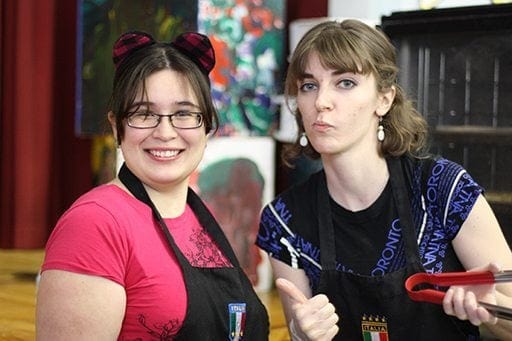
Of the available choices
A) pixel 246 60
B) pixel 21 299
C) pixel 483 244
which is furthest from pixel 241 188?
pixel 483 244

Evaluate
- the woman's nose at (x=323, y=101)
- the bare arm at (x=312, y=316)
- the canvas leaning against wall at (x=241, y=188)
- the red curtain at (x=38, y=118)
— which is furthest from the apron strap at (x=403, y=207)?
the red curtain at (x=38, y=118)

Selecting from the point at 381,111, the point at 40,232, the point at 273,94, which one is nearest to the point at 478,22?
the point at 381,111

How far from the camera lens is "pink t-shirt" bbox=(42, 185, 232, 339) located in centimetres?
136

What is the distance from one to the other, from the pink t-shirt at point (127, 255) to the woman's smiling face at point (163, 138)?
61 millimetres

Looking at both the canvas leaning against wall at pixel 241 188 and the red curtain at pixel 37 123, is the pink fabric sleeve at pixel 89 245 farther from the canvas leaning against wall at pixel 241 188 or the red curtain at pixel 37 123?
the red curtain at pixel 37 123

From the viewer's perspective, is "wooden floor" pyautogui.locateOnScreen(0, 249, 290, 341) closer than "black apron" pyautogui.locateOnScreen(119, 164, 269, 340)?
No

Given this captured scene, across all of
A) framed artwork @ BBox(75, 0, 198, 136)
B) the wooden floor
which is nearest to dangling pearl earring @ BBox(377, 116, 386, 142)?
the wooden floor

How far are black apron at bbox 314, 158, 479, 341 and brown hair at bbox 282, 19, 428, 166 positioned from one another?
98 millimetres

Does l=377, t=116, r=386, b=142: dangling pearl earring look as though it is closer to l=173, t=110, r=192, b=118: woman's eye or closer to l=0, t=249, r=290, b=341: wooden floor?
l=173, t=110, r=192, b=118: woman's eye

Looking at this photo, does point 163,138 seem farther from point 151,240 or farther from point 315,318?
point 315,318

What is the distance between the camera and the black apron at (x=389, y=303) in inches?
70.4

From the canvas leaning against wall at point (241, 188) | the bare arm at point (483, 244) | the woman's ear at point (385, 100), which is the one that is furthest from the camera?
the canvas leaning against wall at point (241, 188)

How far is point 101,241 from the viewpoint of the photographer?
4.49 feet

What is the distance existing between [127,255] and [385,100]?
0.75m
